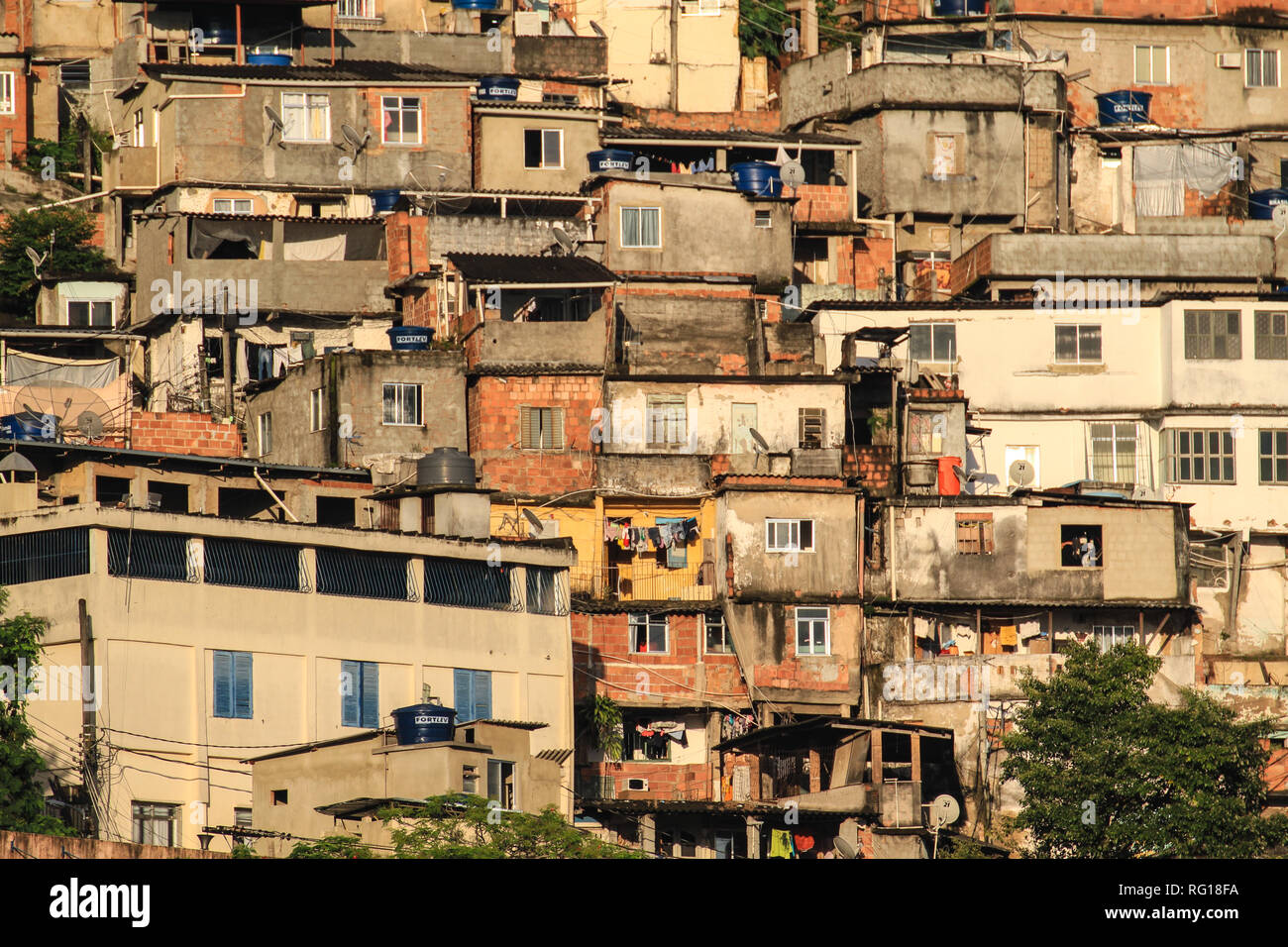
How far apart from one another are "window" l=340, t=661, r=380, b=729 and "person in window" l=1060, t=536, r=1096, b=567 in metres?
16.2

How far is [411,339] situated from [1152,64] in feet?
88.3

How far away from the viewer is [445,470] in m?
41.2

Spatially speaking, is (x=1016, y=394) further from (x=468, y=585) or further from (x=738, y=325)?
(x=468, y=585)

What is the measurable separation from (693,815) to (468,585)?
6.83 m

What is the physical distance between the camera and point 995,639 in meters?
44.6

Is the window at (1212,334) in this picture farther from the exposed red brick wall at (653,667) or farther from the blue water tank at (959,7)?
the blue water tank at (959,7)

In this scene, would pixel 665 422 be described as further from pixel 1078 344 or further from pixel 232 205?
pixel 232 205

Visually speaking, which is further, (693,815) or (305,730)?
(693,815)

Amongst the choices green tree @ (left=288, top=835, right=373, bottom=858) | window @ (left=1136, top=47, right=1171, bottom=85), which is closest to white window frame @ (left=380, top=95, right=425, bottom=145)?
window @ (left=1136, top=47, right=1171, bottom=85)

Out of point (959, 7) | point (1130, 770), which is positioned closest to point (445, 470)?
point (1130, 770)

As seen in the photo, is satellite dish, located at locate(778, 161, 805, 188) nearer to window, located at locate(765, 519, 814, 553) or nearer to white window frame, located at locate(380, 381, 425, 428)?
white window frame, located at locate(380, 381, 425, 428)

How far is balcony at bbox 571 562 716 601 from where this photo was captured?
43969 millimetres
